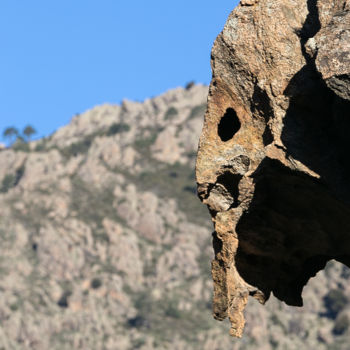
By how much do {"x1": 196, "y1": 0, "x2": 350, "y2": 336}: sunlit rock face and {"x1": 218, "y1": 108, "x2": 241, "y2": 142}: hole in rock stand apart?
0.02m

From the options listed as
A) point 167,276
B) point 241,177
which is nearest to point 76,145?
point 167,276

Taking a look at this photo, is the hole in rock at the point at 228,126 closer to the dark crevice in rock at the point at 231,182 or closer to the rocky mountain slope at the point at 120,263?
the dark crevice in rock at the point at 231,182

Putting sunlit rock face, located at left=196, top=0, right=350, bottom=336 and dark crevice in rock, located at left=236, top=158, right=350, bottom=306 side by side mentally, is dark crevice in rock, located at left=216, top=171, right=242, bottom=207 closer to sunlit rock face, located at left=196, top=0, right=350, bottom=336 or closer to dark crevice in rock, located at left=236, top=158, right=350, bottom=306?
sunlit rock face, located at left=196, top=0, right=350, bottom=336

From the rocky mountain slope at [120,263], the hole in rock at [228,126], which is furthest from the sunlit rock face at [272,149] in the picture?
the rocky mountain slope at [120,263]

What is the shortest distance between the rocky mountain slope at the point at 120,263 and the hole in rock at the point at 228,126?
76542 mm

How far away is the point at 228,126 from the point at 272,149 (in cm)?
169

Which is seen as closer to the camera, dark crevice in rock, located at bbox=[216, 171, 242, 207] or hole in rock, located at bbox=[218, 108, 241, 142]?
dark crevice in rock, located at bbox=[216, 171, 242, 207]

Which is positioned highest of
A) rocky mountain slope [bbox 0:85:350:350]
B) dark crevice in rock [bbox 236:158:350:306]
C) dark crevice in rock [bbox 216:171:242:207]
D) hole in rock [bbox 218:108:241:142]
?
rocky mountain slope [bbox 0:85:350:350]

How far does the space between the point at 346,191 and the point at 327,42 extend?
8.31ft

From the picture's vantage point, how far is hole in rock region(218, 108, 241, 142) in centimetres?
1605

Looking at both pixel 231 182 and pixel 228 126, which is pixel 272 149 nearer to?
pixel 231 182

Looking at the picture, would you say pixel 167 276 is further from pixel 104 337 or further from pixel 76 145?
pixel 76 145

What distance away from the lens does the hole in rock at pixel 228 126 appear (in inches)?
632

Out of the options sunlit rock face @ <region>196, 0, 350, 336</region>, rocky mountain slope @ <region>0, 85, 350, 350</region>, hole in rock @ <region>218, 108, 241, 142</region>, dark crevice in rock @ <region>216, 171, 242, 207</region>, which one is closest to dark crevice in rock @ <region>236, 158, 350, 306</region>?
sunlit rock face @ <region>196, 0, 350, 336</region>
